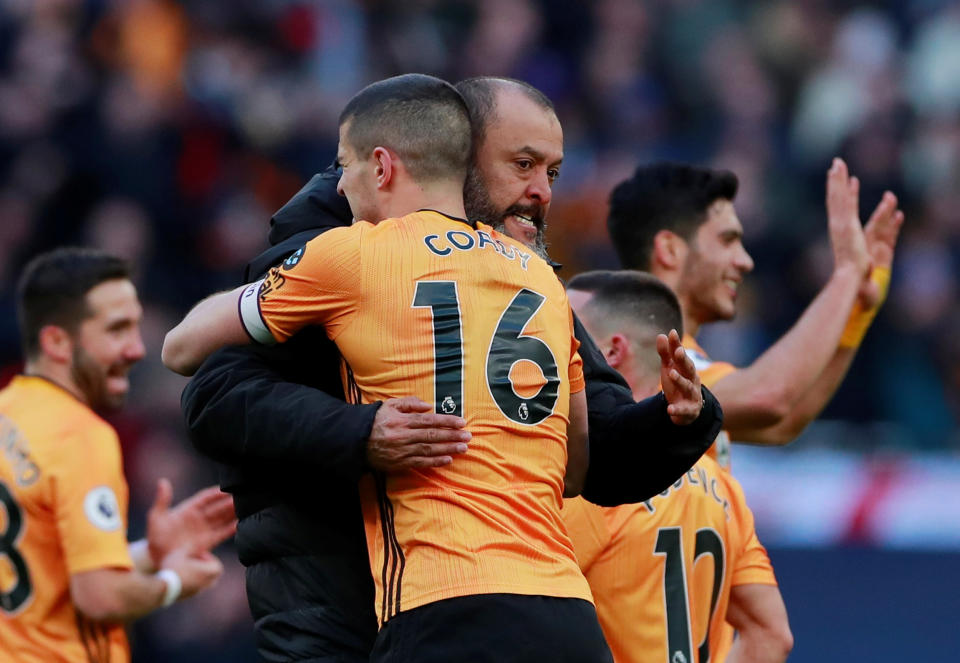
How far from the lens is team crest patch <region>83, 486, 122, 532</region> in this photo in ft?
19.2

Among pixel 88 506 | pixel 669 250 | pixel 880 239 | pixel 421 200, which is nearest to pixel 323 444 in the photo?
pixel 421 200

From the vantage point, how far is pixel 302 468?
379 cm

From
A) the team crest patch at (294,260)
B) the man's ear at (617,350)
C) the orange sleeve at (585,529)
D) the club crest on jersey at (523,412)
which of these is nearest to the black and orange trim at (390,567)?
the club crest on jersey at (523,412)

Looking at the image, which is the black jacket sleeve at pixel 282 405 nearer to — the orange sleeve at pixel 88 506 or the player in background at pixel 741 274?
the orange sleeve at pixel 88 506

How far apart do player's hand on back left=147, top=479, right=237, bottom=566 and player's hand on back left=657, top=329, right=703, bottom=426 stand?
2.69 metres

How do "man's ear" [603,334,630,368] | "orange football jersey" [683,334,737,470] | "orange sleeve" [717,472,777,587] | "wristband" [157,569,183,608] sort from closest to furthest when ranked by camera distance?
"man's ear" [603,334,630,368]
"orange sleeve" [717,472,777,587]
"orange football jersey" [683,334,737,470]
"wristband" [157,569,183,608]

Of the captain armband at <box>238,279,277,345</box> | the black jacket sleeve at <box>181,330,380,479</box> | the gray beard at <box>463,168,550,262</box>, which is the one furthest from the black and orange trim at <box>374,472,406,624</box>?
the gray beard at <box>463,168,550,262</box>

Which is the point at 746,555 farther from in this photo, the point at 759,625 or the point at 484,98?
the point at 484,98

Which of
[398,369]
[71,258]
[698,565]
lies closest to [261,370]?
[398,369]

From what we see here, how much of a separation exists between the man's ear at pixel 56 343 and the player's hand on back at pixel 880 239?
3304 mm

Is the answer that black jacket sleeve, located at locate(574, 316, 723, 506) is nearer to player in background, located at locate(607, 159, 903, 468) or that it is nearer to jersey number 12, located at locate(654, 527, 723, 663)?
jersey number 12, located at locate(654, 527, 723, 663)

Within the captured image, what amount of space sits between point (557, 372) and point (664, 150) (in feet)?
31.0

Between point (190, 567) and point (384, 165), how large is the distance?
2.80 metres

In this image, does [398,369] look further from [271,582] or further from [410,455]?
[271,582]
